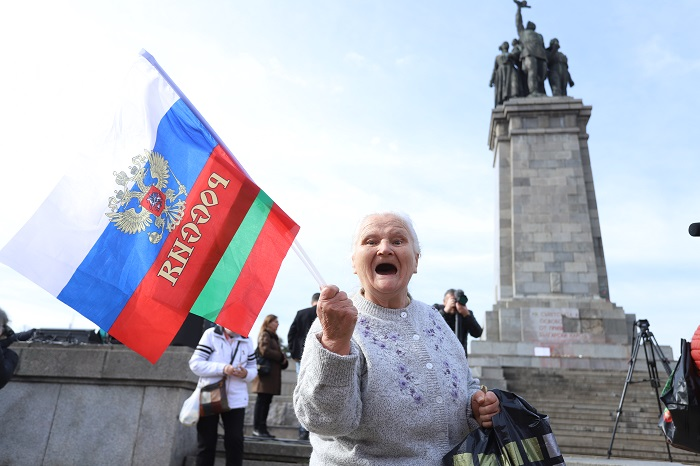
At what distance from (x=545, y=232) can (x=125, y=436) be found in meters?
16.5

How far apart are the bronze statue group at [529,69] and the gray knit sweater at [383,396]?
21.6 meters

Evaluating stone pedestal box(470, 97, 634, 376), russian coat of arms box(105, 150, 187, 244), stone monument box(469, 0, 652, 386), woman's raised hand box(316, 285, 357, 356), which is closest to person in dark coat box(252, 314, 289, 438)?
russian coat of arms box(105, 150, 187, 244)

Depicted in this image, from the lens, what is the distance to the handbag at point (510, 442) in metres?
2.05

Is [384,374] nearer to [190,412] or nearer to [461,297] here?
[190,412]

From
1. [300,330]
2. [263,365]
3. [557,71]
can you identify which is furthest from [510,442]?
[557,71]

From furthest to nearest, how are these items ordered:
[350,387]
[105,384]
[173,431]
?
1. [105,384]
2. [173,431]
3. [350,387]

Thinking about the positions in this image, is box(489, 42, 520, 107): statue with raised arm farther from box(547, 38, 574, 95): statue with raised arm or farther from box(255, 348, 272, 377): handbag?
box(255, 348, 272, 377): handbag

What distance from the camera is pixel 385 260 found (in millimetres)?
2252

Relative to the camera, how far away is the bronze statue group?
22.4 meters

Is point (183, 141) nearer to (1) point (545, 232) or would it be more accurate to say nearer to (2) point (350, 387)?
(2) point (350, 387)

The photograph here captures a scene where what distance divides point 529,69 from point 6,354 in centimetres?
2120

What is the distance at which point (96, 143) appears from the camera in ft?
9.46

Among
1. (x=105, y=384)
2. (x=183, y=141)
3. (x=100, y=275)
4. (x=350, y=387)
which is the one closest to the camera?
(x=350, y=387)

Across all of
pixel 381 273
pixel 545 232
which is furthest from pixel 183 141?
pixel 545 232
